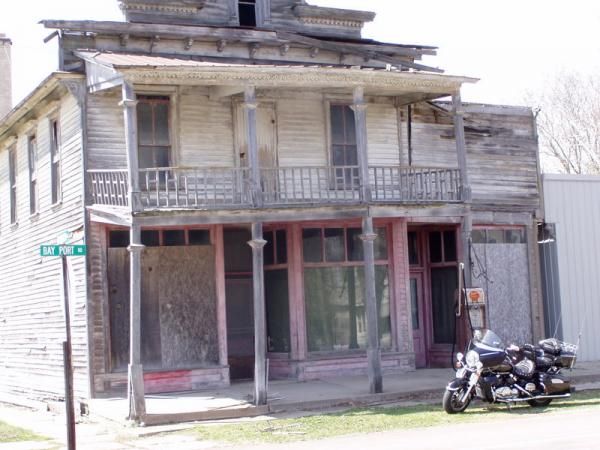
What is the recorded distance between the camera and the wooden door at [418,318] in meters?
22.7

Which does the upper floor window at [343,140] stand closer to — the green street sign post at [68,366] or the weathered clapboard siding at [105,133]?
the weathered clapboard siding at [105,133]

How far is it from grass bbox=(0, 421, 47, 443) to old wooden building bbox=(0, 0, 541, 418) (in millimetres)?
1680

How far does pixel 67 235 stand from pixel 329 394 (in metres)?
6.70

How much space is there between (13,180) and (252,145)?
8649 mm

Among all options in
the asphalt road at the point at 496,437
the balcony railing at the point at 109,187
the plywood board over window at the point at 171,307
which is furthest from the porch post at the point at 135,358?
the asphalt road at the point at 496,437

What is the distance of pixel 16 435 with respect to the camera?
16516mm

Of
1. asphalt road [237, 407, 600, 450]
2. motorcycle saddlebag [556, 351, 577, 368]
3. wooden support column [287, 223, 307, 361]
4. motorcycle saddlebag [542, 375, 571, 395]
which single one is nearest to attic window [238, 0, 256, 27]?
wooden support column [287, 223, 307, 361]

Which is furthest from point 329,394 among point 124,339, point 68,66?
point 68,66

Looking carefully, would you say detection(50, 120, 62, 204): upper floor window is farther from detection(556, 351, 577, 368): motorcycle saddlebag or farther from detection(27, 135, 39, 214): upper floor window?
detection(556, 351, 577, 368): motorcycle saddlebag

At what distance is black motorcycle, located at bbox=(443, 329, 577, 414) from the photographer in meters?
15.8

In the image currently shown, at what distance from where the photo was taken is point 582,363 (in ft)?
75.7

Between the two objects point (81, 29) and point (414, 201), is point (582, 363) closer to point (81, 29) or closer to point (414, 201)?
point (414, 201)

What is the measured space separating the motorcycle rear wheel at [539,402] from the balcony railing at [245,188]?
457 centimetres

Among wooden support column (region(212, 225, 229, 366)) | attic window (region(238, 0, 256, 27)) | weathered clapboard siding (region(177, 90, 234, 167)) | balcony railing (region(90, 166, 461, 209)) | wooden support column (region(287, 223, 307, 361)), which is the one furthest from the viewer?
attic window (region(238, 0, 256, 27))
